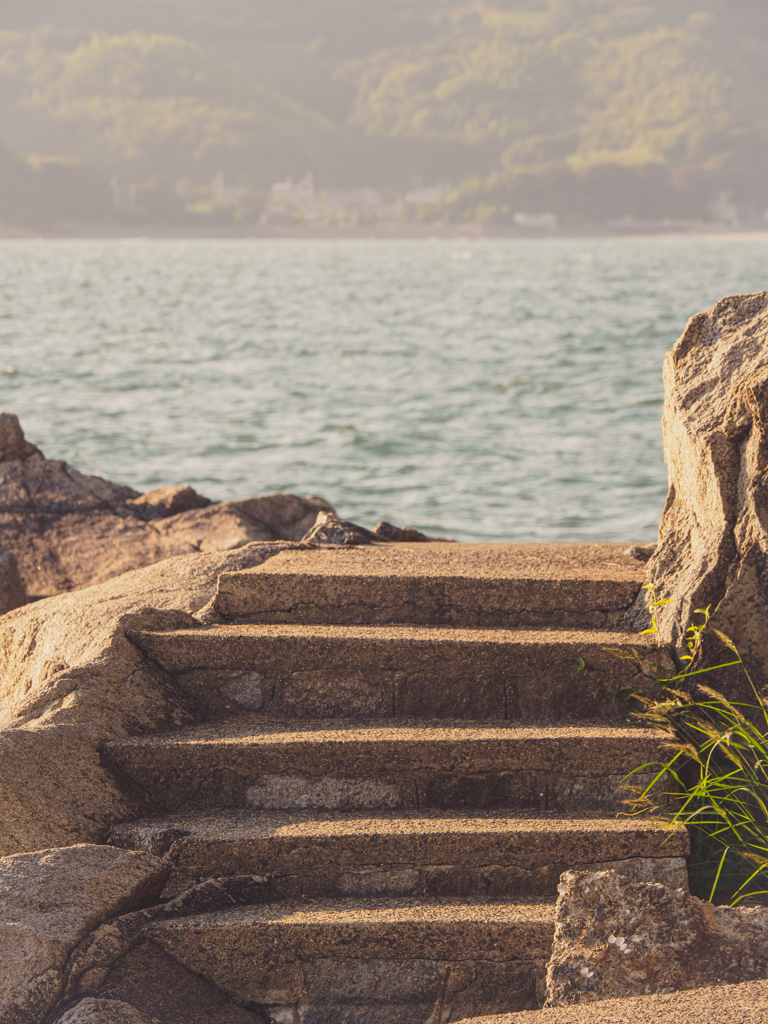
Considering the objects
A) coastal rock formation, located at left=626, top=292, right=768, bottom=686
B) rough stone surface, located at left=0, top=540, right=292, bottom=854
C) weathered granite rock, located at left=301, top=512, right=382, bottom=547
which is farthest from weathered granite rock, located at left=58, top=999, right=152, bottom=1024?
weathered granite rock, located at left=301, top=512, right=382, bottom=547

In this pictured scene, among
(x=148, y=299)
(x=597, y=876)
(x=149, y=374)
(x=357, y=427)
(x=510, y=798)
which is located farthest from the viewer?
(x=148, y=299)

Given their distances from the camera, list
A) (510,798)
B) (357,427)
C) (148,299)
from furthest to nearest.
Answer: (148,299) → (357,427) → (510,798)

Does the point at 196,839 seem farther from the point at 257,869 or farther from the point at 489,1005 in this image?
the point at 489,1005

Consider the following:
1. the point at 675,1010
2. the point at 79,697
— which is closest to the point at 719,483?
the point at 675,1010

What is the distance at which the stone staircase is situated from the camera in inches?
107

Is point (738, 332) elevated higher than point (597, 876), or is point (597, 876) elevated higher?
point (738, 332)

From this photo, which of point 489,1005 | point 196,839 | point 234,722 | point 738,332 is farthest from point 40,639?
point 738,332

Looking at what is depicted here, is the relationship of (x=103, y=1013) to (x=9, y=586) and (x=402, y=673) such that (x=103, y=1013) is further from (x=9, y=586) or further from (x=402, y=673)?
(x=9, y=586)

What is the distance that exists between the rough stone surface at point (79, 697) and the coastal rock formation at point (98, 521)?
217 cm

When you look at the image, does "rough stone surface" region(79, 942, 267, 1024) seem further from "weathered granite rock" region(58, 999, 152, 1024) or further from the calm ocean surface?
the calm ocean surface

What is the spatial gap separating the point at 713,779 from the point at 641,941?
57 centimetres

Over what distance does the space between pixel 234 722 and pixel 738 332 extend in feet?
7.18

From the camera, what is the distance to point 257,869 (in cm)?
294

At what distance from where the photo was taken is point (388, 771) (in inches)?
125
